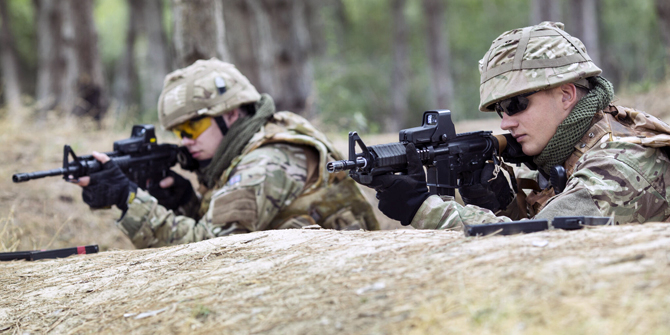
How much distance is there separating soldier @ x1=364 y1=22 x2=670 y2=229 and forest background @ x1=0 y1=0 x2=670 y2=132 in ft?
15.5

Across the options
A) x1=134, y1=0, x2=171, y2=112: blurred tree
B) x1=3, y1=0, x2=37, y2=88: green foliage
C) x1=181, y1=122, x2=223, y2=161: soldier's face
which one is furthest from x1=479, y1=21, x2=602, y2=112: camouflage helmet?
x1=3, y1=0, x2=37, y2=88: green foliage

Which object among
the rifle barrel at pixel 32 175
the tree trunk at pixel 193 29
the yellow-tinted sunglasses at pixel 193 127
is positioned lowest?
the rifle barrel at pixel 32 175

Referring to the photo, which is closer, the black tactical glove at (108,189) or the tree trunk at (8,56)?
the black tactical glove at (108,189)

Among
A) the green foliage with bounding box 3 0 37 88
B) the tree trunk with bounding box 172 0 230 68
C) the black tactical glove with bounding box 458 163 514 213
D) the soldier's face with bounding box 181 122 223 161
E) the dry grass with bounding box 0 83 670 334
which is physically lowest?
the dry grass with bounding box 0 83 670 334

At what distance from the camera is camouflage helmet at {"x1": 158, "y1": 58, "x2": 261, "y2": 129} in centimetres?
461

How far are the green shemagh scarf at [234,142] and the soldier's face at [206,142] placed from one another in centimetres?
11

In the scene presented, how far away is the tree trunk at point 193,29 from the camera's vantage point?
276 inches

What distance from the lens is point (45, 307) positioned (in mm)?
2684

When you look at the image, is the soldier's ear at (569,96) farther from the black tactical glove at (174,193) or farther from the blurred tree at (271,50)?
the blurred tree at (271,50)

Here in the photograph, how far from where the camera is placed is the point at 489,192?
3.40m

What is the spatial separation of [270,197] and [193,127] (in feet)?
3.22

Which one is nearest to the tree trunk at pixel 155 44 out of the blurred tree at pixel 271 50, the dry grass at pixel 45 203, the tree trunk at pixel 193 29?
the blurred tree at pixel 271 50

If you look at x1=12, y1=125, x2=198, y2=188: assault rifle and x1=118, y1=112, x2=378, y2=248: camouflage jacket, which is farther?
x1=12, y1=125, x2=198, y2=188: assault rifle

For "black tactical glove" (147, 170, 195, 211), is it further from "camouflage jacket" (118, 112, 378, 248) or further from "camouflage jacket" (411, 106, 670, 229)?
"camouflage jacket" (411, 106, 670, 229)
